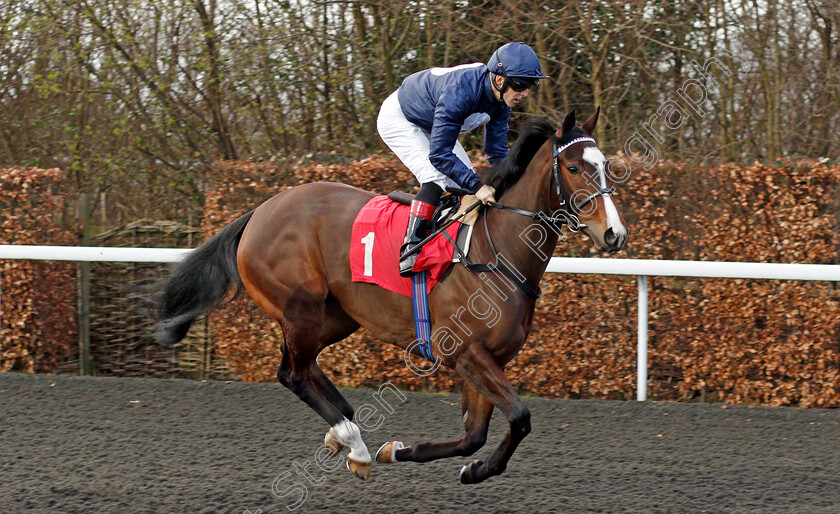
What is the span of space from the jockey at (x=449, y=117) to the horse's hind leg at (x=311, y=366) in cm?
59

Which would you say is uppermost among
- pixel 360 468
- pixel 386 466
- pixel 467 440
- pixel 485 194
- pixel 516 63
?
pixel 516 63

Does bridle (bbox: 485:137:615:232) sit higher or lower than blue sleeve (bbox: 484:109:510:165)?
lower

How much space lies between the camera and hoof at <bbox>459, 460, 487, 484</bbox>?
3184 millimetres

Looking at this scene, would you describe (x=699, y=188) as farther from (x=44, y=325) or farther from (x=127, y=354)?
(x=44, y=325)

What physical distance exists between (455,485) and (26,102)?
23.5 feet

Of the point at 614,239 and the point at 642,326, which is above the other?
the point at 614,239

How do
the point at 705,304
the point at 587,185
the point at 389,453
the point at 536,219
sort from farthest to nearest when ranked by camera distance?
1. the point at 705,304
2. the point at 389,453
3. the point at 536,219
4. the point at 587,185

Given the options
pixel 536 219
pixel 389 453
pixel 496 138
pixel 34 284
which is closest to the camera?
pixel 536 219

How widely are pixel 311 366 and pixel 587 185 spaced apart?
5.30 feet

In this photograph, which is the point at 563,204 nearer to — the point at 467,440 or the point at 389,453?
the point at 467,440

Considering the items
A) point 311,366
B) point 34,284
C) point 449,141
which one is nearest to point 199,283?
point 311,366

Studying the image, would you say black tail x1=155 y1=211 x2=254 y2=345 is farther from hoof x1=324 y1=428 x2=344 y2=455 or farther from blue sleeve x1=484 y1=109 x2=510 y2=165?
blue sleeve x1=484 y1=109 x2=510 y2=165

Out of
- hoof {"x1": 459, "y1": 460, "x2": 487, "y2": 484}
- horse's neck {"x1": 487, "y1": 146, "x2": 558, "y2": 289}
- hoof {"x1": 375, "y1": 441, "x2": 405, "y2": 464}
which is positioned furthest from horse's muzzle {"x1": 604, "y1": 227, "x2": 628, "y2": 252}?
hoof {"x1": 375, "y1": 441, "x2": 405, "y2": 464}

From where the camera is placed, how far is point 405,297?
3393 millimetres
